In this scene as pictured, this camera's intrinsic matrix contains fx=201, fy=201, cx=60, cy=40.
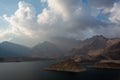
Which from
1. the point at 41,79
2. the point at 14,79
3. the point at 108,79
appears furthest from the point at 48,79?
the point at 108,79

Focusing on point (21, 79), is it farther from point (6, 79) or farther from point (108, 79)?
point (108, 79)

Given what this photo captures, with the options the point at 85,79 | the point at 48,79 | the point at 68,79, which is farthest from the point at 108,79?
the point at 48,79

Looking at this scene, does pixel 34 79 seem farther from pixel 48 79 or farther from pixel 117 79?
pixel 117 79

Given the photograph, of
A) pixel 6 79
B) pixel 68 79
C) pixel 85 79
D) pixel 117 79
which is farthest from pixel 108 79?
pixel 6 79

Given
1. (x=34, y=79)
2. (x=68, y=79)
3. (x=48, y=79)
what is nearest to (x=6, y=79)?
(x=34, y=79)

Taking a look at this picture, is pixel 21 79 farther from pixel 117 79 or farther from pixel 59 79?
pixel 117 79
